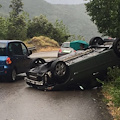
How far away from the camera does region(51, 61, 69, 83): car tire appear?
27.5 feet

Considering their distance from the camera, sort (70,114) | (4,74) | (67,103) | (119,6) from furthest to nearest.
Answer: (119,6) < (4,74) < (67,103) < (70,114)

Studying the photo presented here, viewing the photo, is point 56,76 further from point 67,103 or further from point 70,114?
point 70,114

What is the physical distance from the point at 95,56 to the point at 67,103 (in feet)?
8.59

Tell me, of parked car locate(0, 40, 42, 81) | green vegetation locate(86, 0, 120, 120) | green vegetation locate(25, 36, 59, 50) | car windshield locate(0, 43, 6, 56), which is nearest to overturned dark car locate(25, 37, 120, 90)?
green vegetation locate(86, 0, 120, 120)

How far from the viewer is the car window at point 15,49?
34.9 feet

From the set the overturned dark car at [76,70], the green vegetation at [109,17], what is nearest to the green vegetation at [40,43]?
the green vegetation at [109,17]

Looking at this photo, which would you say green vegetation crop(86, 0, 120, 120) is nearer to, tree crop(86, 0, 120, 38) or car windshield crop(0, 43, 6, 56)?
tree crop(86, 0, 120, 38)

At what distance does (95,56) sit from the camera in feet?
29.9

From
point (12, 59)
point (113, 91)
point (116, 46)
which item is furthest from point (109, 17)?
point (113, 91)

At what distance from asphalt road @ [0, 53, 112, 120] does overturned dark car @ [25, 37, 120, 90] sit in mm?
316

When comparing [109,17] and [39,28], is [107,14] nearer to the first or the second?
[109,17]

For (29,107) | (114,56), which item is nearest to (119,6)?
(114,56)

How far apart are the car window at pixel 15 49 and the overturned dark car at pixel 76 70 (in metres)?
1.89

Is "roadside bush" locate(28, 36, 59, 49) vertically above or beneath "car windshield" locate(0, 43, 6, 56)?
beneath
